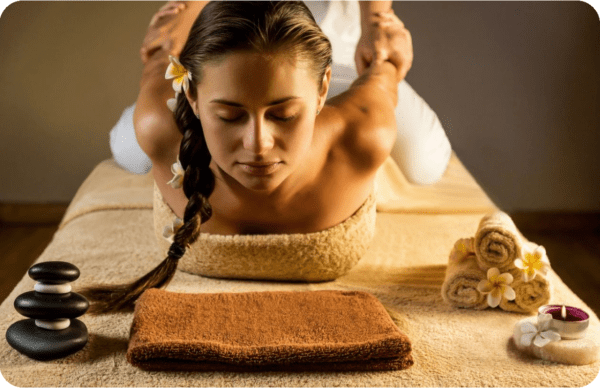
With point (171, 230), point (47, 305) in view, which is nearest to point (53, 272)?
point (47, 305)

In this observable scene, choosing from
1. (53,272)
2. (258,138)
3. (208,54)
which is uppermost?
(208,54)

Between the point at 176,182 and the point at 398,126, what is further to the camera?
the point at 398,126

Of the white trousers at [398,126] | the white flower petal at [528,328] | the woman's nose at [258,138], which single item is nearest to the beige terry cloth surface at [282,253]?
the woman's nose at [258,138]

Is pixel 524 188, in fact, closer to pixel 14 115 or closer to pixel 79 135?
pixel 79 135

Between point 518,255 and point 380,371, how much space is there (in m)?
0.36

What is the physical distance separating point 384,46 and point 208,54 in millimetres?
533

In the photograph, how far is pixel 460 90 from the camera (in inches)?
97.7

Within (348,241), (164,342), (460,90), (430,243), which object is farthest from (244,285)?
(460,90)

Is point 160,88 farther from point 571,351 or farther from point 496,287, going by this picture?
point 571,351

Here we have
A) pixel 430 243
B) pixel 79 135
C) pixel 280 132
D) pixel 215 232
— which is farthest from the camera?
pixel 79 135

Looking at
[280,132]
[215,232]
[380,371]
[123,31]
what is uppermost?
[123,31]

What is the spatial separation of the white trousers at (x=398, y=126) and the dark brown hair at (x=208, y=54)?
73 cm

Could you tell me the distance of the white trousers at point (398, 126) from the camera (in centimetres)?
194

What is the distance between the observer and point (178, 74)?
1.17 m
